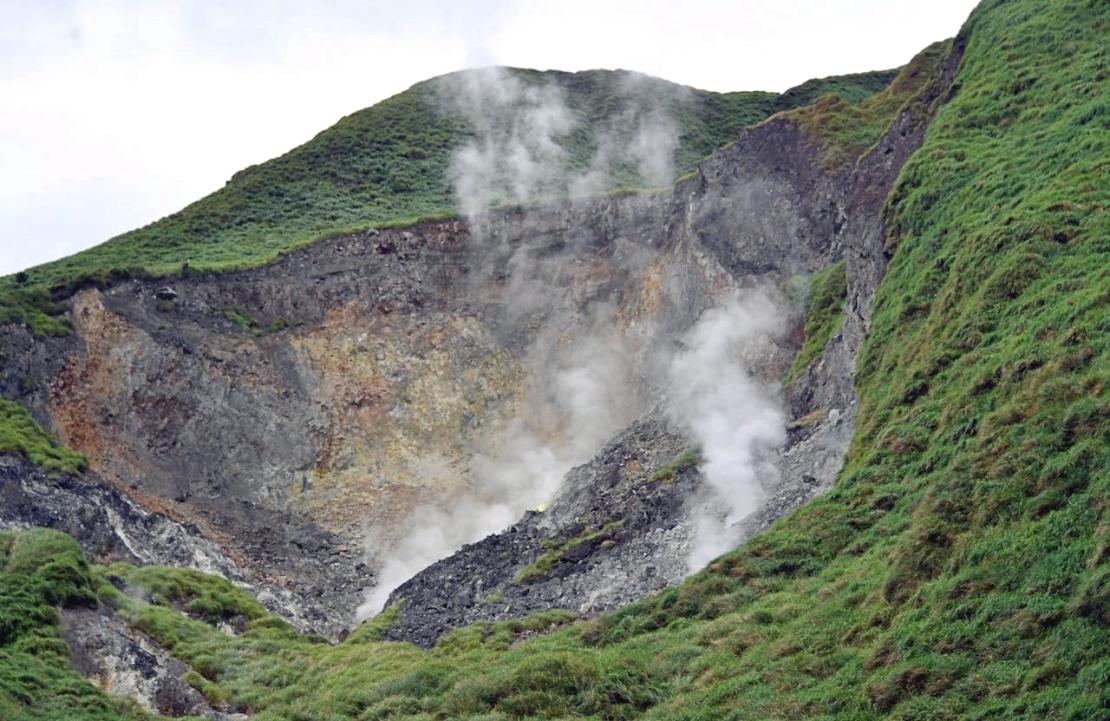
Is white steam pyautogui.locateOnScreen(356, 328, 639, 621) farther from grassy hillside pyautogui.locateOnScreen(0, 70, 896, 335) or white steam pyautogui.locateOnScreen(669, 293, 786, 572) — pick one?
grassy hillside pyautogui.locateOnScreen(0, 70, 896, 335)

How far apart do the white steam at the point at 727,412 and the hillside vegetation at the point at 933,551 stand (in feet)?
13.6

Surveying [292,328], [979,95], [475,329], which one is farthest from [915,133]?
[292,328]

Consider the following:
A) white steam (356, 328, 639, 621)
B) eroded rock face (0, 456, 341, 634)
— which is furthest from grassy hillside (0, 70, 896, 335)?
white steam (356, 328, 639, 621)

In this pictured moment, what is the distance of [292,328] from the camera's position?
177ft

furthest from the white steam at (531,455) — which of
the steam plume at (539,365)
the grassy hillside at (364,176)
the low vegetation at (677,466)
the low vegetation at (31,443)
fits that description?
the grassy hillside at (364,176)

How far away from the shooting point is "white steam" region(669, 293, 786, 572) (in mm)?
34469

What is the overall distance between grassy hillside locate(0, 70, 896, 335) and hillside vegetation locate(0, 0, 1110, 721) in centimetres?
2425

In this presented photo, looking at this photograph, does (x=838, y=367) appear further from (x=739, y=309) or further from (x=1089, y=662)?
(x=1089, y=662)

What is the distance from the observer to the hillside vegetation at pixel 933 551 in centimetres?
1784

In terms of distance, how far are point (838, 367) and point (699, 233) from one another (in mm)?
15792

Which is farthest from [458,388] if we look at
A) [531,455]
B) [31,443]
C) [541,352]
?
[31,443]

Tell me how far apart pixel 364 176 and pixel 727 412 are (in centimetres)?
3833

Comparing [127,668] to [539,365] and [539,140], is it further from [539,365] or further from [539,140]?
[539,140]

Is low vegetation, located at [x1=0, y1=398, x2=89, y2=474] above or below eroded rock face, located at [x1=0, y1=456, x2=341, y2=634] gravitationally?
above
